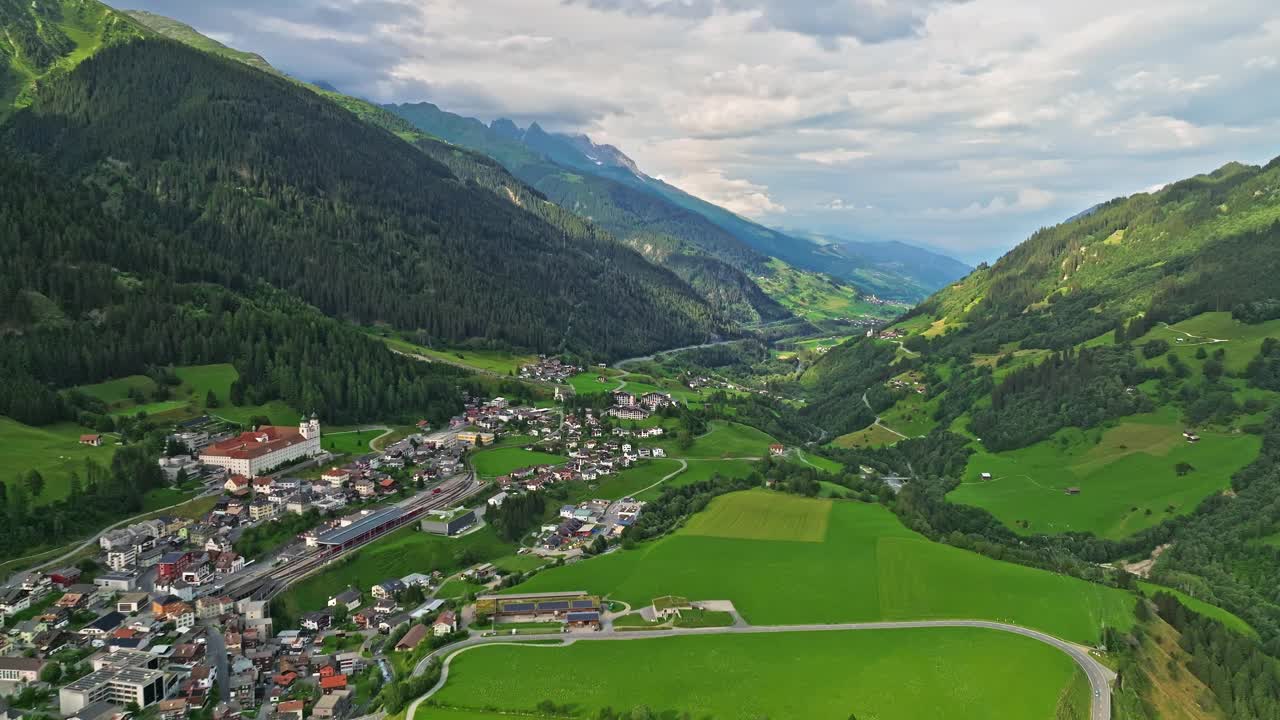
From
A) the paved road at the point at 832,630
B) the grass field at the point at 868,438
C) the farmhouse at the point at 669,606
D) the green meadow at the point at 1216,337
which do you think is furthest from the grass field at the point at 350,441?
the green meadow at the point at 1216,337

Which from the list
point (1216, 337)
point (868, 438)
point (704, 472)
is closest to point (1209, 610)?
point (704, 472)

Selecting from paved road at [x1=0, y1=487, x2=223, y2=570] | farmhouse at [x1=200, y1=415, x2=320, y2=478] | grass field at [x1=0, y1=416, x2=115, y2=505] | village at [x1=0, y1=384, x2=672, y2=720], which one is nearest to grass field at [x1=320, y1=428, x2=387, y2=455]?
village at [x1=0, y1=384, x2=672, y2=720]

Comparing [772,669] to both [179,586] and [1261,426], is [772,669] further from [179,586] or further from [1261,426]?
[1261,426]

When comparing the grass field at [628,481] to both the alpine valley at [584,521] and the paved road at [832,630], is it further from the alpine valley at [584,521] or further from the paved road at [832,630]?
the paved road at [832,630]

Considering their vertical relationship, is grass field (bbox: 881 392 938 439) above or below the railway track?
above

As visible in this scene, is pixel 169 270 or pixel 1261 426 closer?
pixel 1261 426

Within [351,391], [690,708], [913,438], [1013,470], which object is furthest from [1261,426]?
[351,391]

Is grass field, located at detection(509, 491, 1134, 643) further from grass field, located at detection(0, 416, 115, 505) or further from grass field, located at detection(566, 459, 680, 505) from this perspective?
grass field, located at detection(0, 416, 115, 505)
